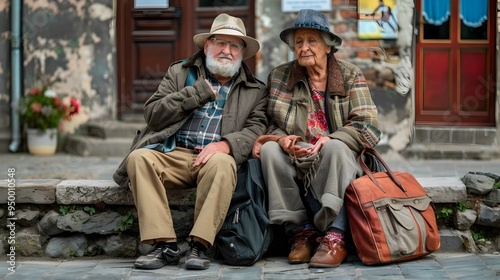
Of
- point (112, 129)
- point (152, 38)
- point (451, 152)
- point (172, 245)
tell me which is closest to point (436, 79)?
point (451, 152)

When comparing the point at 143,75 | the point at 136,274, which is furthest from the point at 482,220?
the point at 143,75

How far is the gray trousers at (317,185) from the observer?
17.2 feet

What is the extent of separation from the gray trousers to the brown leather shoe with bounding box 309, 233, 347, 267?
0.07 m

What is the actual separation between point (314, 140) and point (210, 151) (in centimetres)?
60

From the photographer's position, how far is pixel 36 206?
592 centimetres

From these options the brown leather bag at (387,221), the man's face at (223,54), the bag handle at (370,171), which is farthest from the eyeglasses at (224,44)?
the brown leather bag at (387,221)

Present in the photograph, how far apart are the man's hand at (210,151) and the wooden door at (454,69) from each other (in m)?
3.91

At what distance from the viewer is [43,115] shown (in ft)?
29.7

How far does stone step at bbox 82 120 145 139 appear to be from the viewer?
29.7 ft

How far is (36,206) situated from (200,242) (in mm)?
1219

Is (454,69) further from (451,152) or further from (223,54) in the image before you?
(223,54)

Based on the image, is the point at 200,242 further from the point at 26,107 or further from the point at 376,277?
the point at 26,107

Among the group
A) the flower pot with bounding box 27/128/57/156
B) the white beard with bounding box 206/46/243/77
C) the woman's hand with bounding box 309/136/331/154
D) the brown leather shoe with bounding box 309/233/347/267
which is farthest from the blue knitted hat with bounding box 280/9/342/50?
the flower pot with bounding box 27/128/57/156

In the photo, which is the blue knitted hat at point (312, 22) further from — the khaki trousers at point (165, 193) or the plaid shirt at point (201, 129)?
the khaki trousers at point (165, 193)
